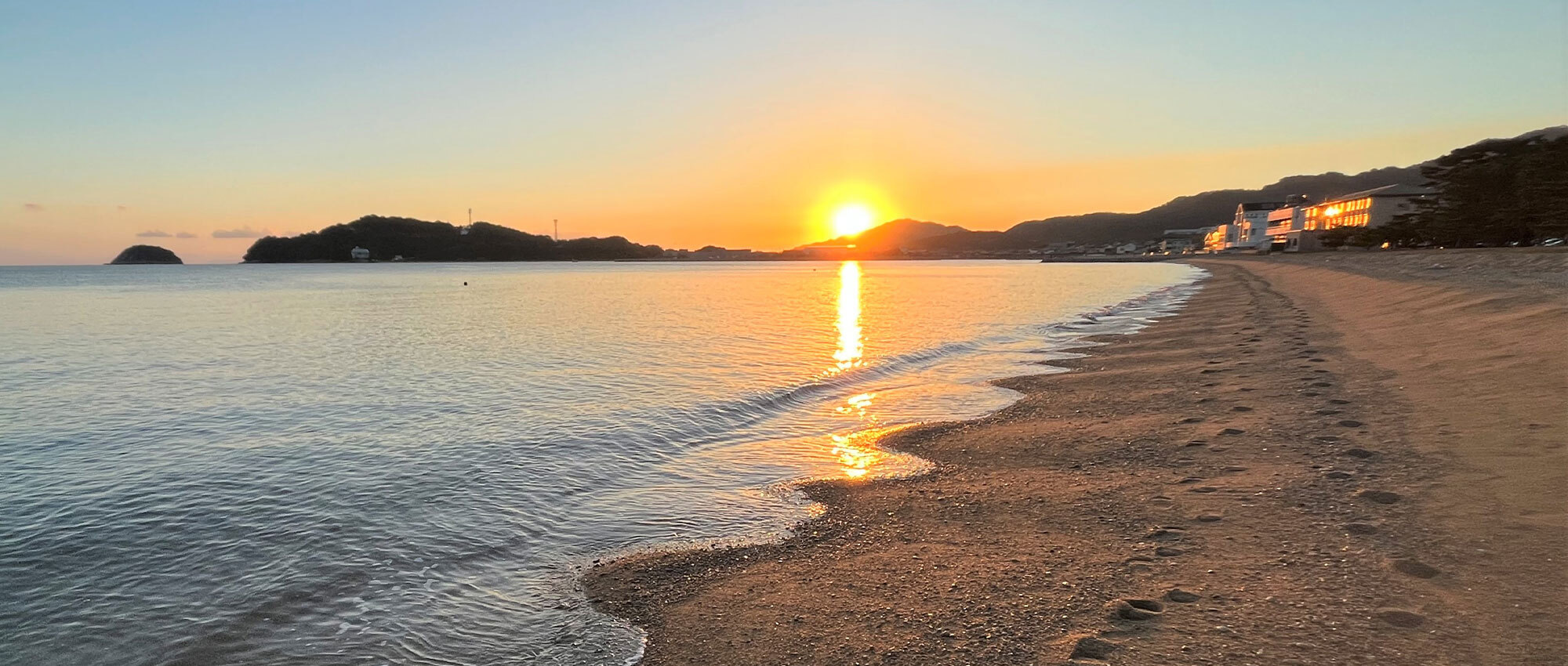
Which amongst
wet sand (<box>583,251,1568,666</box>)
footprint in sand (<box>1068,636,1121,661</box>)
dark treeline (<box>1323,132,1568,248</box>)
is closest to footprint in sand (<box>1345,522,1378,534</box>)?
wet sand (<box>583,251,1568,666</box>)

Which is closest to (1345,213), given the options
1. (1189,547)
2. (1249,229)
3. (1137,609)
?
(1249,229)

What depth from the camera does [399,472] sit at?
31.5 ft

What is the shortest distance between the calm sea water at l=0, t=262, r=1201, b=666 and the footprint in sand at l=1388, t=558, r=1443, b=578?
4.55 metres

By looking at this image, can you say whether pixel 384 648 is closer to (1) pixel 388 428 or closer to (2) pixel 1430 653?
(2) pixel 1430 653

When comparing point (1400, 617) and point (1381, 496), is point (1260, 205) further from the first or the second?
point (1400, 617)

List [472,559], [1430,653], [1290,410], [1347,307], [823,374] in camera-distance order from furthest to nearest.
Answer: [1347,307] → [823,374] → [1290,410] → [472,559] → [1430,653]

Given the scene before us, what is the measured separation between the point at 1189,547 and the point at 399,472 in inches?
338

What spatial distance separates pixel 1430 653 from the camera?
399 cm

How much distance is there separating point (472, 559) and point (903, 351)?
17.5 meters

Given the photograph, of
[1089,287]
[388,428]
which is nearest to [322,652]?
[388,428]

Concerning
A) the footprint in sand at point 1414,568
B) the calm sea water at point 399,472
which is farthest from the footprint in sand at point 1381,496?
the calm sea water at point 399,472

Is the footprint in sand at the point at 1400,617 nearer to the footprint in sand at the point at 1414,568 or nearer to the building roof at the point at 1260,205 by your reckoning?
the footprint in sand at the point at 1414,568

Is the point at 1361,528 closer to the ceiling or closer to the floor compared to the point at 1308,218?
closer to the floor

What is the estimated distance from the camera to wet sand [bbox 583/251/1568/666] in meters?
4.45
